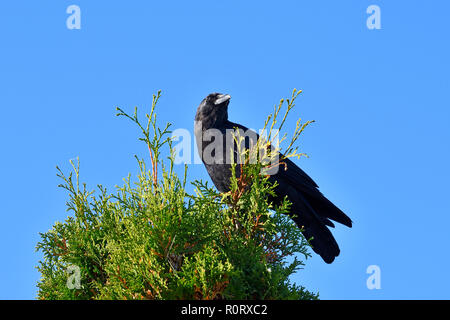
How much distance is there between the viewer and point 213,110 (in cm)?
589

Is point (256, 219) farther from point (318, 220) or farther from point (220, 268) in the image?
point (318, 220)

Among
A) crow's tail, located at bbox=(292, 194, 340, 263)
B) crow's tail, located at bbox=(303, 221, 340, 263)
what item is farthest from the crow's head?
crow's tail, located at bbox=(303, 221, 340, 263)

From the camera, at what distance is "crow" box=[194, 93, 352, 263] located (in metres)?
5.53

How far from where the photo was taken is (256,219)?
13.0 ft

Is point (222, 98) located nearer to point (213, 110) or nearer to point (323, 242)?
point (213, 110)

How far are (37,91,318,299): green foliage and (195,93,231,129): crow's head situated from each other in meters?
1.88

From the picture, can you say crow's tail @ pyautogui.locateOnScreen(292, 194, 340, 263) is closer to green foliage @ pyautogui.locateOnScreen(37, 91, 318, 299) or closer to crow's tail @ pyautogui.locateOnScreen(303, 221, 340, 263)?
crow's tail @ pyautogui.locateOnScreen(303, 221, 340, 263)

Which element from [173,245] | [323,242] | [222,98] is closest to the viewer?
[173,245]

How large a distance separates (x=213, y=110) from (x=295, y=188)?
1481 mm

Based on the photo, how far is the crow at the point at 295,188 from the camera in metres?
5.53

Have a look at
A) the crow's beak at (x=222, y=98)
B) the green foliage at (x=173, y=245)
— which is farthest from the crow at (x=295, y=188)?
the green foliage at (x=173, y=245)

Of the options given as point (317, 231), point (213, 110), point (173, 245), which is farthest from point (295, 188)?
point (173, 245)

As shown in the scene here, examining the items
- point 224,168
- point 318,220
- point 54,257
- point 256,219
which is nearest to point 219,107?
point 224,168
